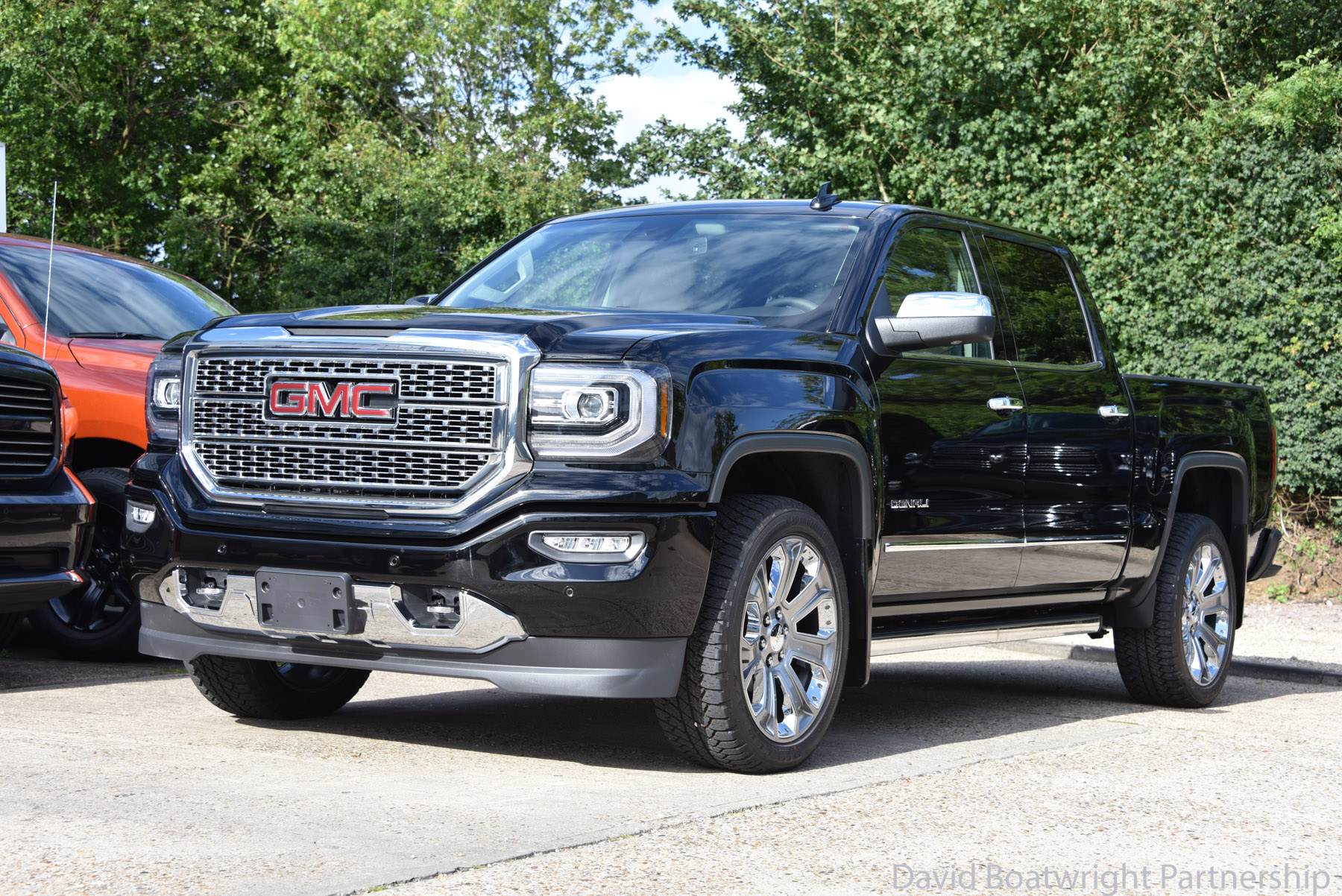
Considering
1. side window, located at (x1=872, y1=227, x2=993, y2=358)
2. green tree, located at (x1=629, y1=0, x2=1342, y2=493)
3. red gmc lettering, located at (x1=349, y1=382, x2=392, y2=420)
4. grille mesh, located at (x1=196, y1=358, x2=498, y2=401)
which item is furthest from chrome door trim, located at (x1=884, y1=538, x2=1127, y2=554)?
green tree, located at (x1=629, y1=0, x2=1342, y2=493)

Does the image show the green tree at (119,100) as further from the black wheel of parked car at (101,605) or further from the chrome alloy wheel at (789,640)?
the chrome alloy wheel at (789,640)

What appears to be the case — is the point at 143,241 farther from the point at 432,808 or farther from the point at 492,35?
the point at 432,808

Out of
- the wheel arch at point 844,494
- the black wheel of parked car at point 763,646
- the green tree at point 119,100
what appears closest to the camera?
the black wheel of parked car at point 763,646

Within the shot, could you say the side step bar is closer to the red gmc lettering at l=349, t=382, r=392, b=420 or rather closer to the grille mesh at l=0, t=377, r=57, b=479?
the red gmc lettering at l=349, t=382, r=392, b=420

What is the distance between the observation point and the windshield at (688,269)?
588 cm

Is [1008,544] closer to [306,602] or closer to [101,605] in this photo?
[306,602]

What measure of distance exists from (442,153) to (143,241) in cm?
759

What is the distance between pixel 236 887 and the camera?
11.4 ft

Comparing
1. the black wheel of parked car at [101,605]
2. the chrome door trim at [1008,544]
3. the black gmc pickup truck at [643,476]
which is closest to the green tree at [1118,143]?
the chrome door trim at [1008,544]

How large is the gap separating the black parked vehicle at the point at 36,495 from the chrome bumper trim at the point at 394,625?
1631 millimetres

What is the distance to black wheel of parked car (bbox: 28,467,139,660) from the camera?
755cm

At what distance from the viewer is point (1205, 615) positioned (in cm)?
799

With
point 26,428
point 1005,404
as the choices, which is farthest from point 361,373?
point 1005,404

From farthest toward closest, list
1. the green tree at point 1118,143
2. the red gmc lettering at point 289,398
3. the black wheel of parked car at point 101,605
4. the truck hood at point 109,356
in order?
the green tree at point 1118,143
the truck hood at point 109,356
the black wheel of parked car at point 101,605
the red gmc lettering at point 289,398
